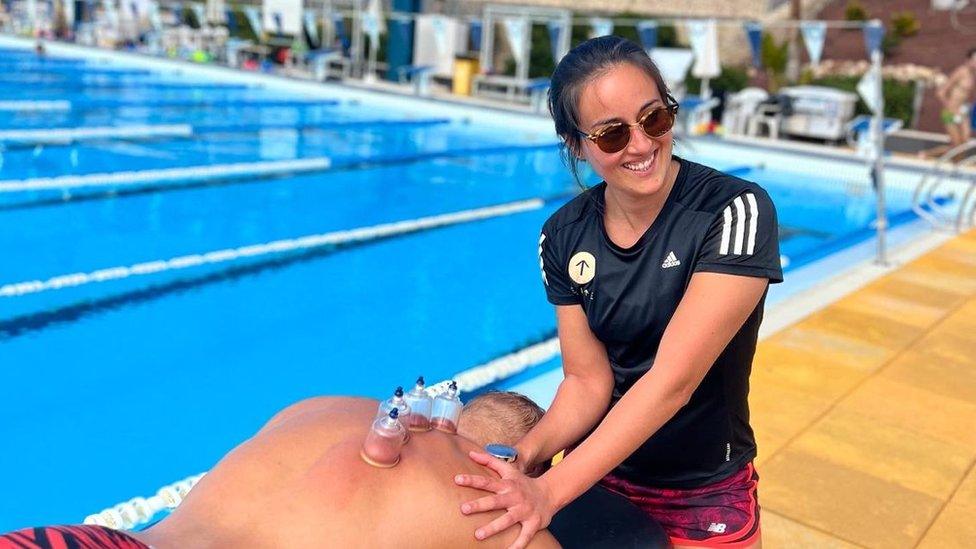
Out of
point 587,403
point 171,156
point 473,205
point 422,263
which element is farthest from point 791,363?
point 171,156

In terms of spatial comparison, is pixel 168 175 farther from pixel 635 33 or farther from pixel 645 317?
pixel 635 33

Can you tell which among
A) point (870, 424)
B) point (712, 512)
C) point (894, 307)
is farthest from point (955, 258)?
point (712, 512)

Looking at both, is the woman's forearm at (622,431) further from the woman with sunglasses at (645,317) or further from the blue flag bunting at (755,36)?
the blue flag bunting at (755,36)

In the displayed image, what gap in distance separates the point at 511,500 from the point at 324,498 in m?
0.33

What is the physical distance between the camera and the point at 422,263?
639cm

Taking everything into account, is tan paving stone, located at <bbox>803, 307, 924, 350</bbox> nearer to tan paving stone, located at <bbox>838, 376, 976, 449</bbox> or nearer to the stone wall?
tan paving stone, located at <bbox>838, 376, 976, 449</bbox>

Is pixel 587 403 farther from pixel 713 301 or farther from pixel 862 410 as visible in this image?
pixel 862 410

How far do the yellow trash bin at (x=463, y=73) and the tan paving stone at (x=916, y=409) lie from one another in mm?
15649

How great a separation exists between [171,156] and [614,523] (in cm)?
878

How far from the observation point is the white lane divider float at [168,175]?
752 cm

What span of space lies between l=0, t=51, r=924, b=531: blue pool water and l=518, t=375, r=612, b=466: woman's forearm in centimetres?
212

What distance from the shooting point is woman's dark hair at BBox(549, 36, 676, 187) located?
1606 mm

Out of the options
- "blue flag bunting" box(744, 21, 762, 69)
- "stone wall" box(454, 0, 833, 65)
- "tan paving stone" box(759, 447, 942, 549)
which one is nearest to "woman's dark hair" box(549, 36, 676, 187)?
"tan paving stone" box(759, 447, 942, 549)

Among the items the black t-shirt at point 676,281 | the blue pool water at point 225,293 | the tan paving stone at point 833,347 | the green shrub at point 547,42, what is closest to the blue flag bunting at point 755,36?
the blue pool water at point 225,293
